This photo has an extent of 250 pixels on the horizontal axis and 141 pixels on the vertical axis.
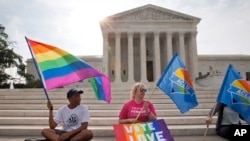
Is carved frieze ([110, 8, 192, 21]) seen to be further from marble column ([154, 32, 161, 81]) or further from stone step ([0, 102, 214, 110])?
stone step ([0, 102, 214, 110])

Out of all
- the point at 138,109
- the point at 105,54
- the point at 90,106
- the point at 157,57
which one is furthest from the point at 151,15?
the point at 138,109

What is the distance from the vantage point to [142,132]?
493cm

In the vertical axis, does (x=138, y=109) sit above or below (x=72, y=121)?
above

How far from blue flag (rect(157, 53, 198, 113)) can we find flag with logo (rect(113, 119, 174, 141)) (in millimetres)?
1059

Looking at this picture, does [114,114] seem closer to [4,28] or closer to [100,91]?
[100,91]

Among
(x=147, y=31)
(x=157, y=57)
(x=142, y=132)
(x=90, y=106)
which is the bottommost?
(x=90, y=106)

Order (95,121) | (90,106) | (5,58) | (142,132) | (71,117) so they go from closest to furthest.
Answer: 1. (142,132)
2. (71,117)
3. (95,121)
4. (90,106)
5. (5,58)

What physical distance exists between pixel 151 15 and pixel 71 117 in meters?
35.3

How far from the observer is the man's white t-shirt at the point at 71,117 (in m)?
5.20

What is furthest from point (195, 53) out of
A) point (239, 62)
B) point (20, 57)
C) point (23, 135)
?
point (23, 135)

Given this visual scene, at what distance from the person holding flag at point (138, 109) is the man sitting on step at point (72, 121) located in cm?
79

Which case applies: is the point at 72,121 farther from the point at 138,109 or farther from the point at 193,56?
the point at 193,56

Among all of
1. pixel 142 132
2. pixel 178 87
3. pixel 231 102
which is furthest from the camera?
pixel 178 87

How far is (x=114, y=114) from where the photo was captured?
404 inches
